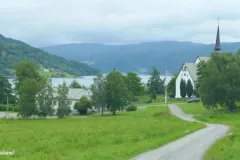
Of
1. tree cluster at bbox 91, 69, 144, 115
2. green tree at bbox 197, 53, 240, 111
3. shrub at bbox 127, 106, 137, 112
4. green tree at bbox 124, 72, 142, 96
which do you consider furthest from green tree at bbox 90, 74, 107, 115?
green tree at bbox 124, 72, 142, 96

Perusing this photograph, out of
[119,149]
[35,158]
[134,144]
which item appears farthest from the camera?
[134,144]

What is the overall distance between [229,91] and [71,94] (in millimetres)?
44737

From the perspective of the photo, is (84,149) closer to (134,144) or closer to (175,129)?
(134,144)

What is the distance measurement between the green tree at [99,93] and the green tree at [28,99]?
13.0 meters

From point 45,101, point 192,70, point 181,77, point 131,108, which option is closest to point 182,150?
point 45,101

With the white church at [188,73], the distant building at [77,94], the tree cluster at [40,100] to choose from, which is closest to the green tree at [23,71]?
the distant building at [77,94]

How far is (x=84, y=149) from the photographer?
22109mm

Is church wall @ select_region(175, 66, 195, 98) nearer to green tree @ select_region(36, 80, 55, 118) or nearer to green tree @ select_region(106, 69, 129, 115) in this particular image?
green tree @ select_region(106, 69, 129, 115)

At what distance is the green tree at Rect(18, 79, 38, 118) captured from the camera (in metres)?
72.2

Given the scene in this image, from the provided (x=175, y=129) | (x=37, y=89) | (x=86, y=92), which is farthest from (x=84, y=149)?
(x=86, y=92)

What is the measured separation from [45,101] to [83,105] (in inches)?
477

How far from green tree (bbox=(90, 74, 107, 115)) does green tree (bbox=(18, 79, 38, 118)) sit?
42.7 feet

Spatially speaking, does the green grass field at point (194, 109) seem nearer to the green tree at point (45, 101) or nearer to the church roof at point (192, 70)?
the green tree at point (45, 101)

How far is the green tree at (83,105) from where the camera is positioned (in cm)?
8503
